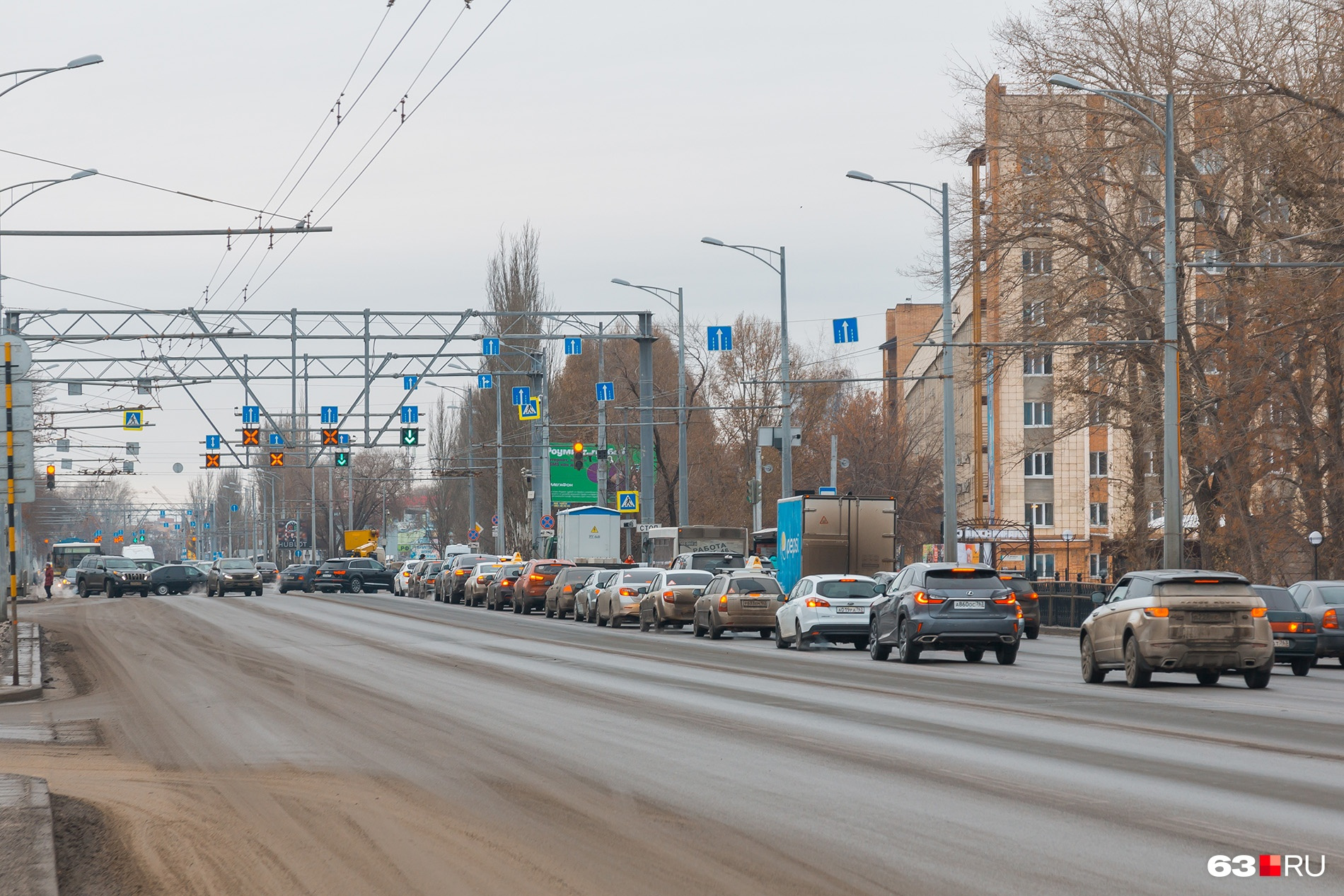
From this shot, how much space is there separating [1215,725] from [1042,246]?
102 ft

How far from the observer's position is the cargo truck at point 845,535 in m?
42.5

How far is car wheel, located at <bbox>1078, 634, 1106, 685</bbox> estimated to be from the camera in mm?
22422

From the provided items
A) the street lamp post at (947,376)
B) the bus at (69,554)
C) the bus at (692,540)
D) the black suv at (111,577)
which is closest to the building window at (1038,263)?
the street lamp post at (947,376)

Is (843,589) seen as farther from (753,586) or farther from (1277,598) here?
(1277,598)

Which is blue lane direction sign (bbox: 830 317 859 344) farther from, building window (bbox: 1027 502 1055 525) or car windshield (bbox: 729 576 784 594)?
building window (bbox: 1027 502 1055 525)

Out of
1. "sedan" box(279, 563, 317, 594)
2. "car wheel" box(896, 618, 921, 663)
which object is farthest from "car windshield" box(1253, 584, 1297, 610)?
"sedan" box(279, 563, 317, 594)

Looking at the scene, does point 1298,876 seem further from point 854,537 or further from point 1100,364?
point 1100,364

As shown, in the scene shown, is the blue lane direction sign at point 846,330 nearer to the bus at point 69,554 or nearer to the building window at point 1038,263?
the building window at point 1038,263

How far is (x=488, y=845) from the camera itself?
9211 millimetres

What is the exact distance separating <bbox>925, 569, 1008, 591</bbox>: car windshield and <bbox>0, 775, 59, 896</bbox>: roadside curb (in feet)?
58.1

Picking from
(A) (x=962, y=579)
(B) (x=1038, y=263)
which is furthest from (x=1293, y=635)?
(B) (x=1038, y=263)

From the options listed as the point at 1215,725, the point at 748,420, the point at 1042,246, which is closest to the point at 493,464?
the point at 748,420

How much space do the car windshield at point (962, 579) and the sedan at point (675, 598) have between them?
519 inches

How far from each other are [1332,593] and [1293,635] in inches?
120
